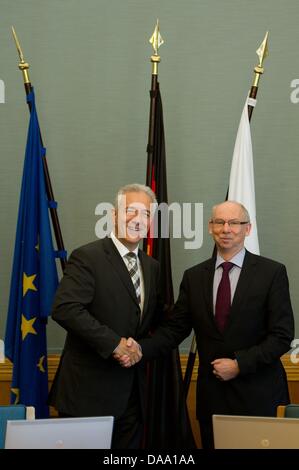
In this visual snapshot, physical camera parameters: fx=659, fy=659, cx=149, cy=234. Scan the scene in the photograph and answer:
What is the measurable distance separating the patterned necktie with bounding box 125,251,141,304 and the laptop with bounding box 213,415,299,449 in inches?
47.1

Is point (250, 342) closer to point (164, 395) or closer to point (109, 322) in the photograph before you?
point (109, 322)

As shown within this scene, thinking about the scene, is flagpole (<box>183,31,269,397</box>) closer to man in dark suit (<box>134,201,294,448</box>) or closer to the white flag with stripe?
the white flag with stripe

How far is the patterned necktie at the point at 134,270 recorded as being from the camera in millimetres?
3174

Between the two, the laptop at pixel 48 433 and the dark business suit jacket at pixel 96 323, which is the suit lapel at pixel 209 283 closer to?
the dark business suit jacket at pixel 96 323

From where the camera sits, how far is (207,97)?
4891 millimetres

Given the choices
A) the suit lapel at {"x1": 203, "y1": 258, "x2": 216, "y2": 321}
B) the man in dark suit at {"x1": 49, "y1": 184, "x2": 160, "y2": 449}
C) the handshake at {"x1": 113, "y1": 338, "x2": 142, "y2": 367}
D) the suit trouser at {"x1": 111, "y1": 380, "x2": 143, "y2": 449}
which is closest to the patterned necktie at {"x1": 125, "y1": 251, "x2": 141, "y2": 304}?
the man in dark suit at {"x1": 49, "y1": 184, "x2": 160, "y2": 449}

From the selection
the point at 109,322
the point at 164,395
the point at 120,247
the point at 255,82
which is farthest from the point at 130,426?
the point at 255,82

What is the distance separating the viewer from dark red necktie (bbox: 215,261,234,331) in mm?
3152

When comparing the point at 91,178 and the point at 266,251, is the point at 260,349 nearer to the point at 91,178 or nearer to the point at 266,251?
the point at 266,251

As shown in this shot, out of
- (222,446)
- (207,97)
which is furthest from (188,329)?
(207,97)

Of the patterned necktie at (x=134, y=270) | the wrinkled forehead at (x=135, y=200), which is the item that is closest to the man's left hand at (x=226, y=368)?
the patterned necktie at (x=134, y=270)

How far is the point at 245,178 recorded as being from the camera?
4266 millimetres
